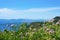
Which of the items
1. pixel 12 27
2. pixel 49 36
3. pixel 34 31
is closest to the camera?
pixel 49 36

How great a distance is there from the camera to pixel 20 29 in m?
6.56

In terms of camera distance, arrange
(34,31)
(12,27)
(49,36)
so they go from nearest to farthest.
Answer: (49,36) → (34,31) → (12,27)

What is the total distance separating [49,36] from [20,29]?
1.05 metres

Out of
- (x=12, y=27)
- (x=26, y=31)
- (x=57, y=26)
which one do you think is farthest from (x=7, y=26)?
(x=57, y=26)

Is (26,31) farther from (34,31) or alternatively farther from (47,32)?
(47,32)

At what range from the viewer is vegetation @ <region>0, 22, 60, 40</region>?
19.2ft

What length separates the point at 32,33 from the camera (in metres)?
6.15

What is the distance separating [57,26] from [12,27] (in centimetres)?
127

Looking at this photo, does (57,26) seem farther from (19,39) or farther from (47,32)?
(19,39)

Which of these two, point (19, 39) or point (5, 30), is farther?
point (5, 30)

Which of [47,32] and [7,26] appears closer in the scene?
[47,32]

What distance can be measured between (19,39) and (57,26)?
1.13 metres

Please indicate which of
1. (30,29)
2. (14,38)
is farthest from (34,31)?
(14,38)

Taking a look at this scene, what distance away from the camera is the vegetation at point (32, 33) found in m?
5.85
